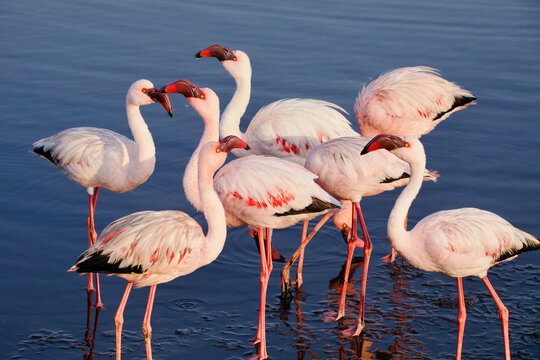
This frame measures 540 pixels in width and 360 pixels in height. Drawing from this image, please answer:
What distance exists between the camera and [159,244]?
18.5 ft

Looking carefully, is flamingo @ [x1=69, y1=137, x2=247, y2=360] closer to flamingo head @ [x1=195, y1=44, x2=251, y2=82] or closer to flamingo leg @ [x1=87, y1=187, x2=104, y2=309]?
flamingo leg @ [x1=87, y1=187, x2=104, y2=309]

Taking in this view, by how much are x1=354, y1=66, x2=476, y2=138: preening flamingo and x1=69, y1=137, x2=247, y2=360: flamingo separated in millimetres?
3026

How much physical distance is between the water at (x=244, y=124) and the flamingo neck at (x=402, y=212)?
87cm

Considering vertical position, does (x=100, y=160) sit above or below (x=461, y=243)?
above

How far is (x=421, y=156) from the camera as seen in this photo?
19.6 ft

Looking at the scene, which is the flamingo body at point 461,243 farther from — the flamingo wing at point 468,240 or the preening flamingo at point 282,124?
the preening flamingo at point 282,124

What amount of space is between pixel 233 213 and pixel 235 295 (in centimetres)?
88

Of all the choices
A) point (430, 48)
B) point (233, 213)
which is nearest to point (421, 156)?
point (233, 213)

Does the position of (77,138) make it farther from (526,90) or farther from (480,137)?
(526,90)

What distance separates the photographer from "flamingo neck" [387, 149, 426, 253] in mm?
5891

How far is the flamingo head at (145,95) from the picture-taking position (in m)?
6.95

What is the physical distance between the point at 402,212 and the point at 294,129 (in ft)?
6.04

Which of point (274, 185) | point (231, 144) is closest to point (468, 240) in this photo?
point (274, 185)

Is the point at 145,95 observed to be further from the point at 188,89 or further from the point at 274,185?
the point at 274,185
